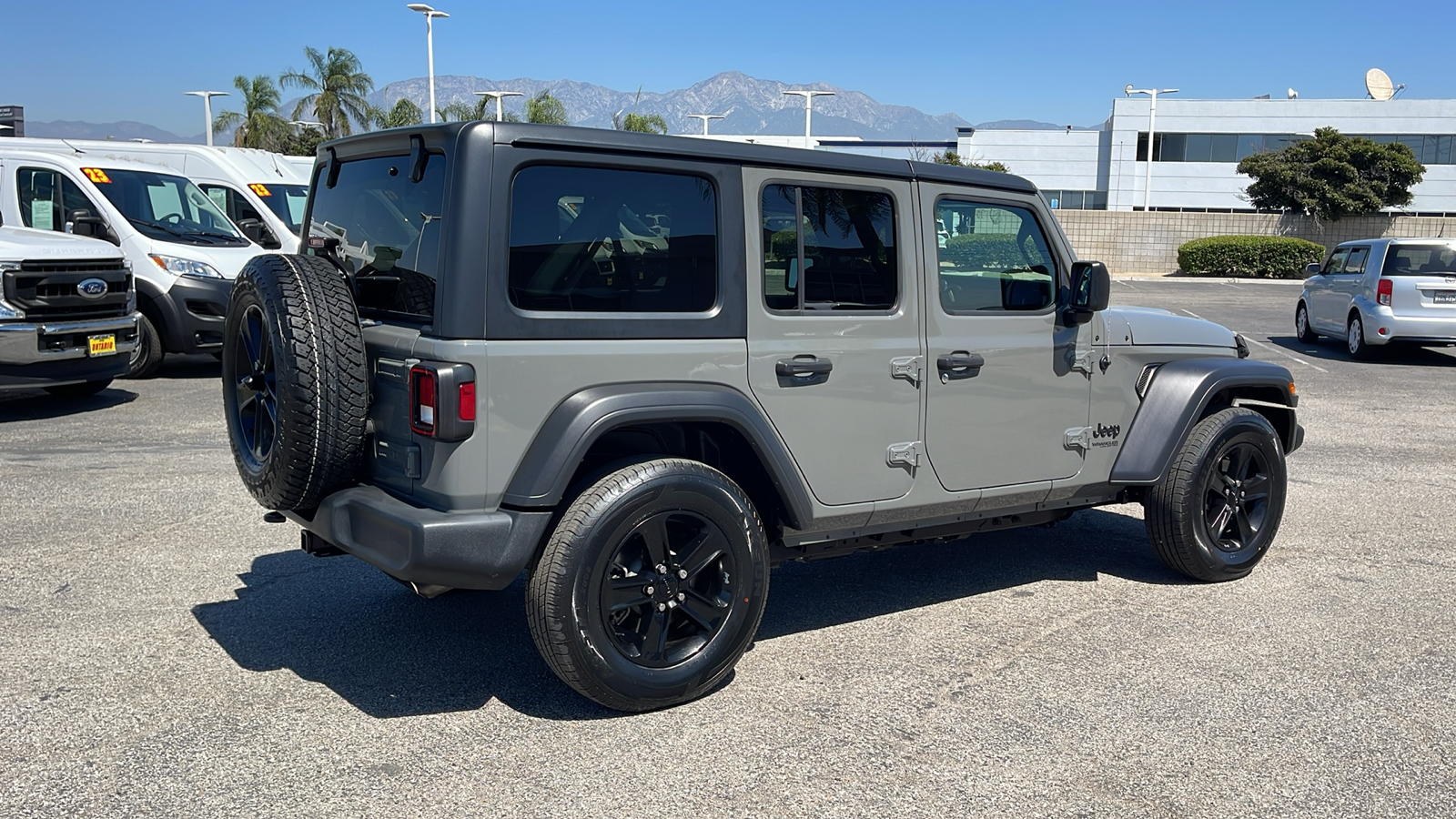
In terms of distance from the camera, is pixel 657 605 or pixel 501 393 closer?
pixel 501 393

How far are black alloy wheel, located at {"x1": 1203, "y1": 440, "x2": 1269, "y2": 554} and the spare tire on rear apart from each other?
3825mm

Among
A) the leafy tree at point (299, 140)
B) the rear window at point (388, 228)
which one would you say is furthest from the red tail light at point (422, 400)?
the leafy tree at point (299, 140)

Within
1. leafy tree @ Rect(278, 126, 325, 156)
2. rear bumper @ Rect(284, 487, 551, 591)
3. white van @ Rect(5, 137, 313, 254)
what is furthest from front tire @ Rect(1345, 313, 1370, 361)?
leafy tree @ Rect(278, 126, 325, 156)

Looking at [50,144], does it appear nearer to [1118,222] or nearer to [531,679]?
[531,679]

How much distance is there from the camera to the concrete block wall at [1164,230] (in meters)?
36.1

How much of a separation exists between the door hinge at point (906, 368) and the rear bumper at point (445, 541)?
1.49 metres

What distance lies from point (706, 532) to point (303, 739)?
1442 millimetres

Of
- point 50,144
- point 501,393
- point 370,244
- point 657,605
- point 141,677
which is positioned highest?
point 50,144

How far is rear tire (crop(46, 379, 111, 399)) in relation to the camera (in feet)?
34.9

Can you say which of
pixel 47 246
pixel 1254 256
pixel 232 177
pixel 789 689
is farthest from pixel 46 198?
pixel 1254 256

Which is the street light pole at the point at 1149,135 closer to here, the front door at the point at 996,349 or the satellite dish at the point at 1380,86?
the satellite dish at the point at 1380,86

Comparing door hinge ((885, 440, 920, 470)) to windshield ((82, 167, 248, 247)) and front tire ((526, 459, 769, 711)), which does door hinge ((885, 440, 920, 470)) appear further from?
windshield ((82, 167, 248, 247))

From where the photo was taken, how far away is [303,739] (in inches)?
149

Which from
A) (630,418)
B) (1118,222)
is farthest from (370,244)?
(1118,222)
